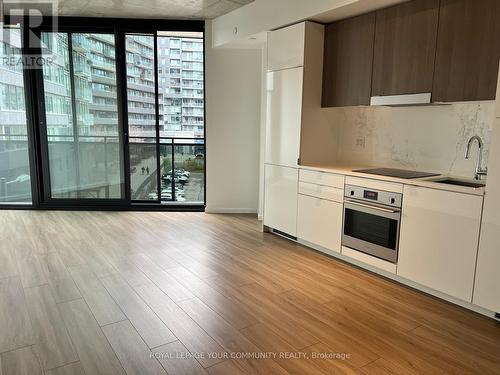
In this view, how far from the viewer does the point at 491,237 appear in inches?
96.6

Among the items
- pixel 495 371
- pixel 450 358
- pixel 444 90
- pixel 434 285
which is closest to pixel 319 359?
pixel 450 358

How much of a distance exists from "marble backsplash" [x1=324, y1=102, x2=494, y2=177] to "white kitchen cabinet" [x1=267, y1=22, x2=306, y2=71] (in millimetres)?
682

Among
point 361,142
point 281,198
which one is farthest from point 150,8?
point 361,142

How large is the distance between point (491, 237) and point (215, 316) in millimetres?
1949

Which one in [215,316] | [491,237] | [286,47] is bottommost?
[215,316]

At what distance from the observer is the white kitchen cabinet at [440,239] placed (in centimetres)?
257

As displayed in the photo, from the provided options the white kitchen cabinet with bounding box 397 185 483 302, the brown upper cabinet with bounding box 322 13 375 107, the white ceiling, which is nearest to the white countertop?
the white kitchen cabinet with bounding box 397 185 483 302

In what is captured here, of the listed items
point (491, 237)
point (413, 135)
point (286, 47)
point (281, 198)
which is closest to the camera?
point (491, 237)

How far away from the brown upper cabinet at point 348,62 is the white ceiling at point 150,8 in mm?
1235

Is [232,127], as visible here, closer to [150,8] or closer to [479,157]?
[150,8]

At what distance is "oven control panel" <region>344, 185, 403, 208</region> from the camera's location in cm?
301

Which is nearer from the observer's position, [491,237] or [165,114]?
[491,237]

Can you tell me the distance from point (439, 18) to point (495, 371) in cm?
250

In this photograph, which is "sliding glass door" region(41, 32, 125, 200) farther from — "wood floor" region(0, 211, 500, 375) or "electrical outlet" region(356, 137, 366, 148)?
"electrical outlet" region(356, 137, 366, 148)
